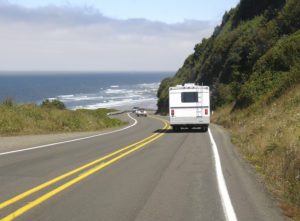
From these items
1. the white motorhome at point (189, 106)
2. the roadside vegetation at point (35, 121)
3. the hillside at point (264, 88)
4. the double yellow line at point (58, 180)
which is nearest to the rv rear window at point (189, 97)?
the white motorhome at point (189, 106)

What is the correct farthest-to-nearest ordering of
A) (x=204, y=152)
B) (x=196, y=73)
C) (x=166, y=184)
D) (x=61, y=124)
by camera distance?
(x=196, y=73), (x=61, y=124), (x=204, y=152), (x=166, y=184)

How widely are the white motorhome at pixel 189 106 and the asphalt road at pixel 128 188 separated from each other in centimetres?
1385

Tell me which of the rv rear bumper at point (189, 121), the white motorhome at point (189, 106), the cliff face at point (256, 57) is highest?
the cliff face at point (256, 57)

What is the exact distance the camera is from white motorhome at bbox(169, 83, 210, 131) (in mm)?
30000

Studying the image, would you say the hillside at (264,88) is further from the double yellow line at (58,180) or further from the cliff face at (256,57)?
the double yellow line at (58,180)

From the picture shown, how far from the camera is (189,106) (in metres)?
30.1

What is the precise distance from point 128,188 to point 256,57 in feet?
138

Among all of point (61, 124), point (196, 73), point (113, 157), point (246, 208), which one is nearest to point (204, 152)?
point (113, 157)

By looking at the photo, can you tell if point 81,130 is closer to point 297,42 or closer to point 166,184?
point 297,42

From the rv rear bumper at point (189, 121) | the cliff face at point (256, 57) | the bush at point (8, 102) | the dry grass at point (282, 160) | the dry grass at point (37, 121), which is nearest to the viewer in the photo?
the dry grass at point (282, 160)

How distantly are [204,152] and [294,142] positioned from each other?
406 cm

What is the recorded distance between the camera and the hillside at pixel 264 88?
12.3 metres

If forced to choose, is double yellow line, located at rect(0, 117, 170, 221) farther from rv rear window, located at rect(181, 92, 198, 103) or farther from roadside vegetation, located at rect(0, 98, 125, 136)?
rv rear window, located at rect(181, 92, 198, 103)

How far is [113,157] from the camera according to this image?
50.1 ft
